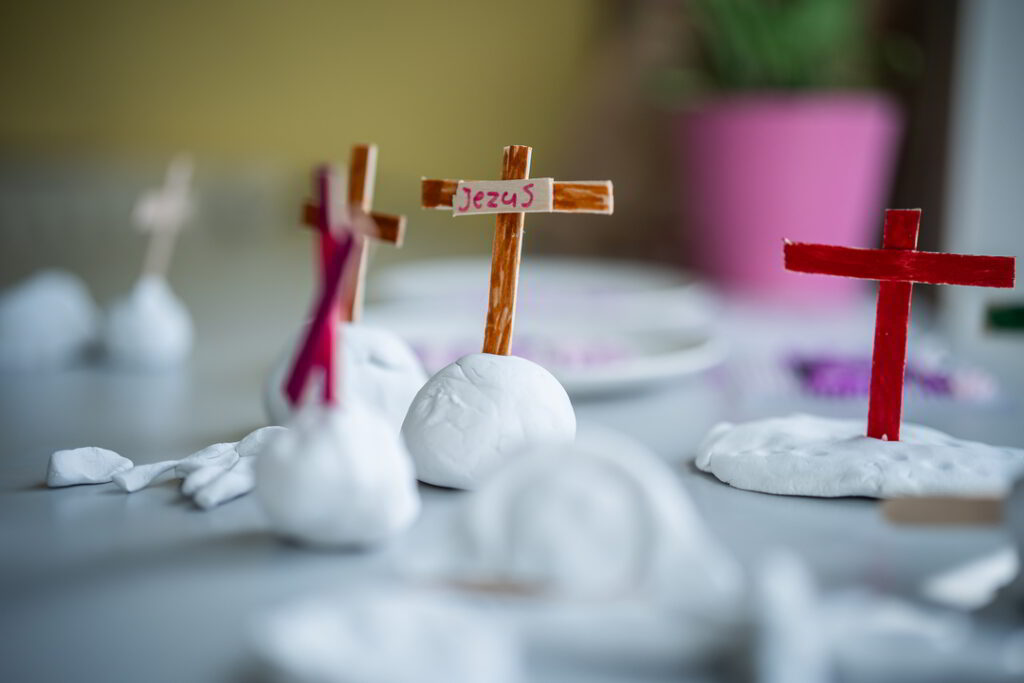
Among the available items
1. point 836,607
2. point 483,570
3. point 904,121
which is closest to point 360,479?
point 483,570

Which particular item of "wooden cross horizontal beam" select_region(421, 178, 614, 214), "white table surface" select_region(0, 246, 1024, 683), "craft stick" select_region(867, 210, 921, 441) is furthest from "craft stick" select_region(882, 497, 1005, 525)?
"wooden cross horizontal beam" select_region(421, 178, 614, 214)

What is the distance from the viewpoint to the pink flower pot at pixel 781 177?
1.65m

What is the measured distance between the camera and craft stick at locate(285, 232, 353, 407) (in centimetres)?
55

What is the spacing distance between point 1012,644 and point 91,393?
0.88m

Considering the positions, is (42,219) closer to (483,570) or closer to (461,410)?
(461,410)

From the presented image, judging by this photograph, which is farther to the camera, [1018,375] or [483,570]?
[1018,375]

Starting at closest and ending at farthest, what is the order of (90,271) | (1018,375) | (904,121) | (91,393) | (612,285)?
1. (91,393)
2. (1018,375)
3. (612,285)
4. (904,121)
5. (90,271)

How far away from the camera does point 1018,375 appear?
3.77ft

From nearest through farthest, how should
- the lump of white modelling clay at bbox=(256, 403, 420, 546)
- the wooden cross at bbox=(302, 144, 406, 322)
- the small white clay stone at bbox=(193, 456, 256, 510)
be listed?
the lump of white modelling clay at bbox=(256, 403, 420, 546), the small white clay stone at bbox=(193, 456, 256, 510), the wooden cross at bbox=(302, 144, 406, 322)

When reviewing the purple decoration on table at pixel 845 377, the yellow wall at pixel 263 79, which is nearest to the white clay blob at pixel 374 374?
the purple decoration on table at pixel 845 377

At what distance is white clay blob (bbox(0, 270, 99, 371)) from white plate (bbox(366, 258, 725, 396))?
356 mm

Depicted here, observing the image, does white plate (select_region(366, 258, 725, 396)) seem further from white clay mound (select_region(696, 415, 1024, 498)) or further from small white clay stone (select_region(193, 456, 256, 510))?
small white clay stone (select_region(193, 456, 256, 510))

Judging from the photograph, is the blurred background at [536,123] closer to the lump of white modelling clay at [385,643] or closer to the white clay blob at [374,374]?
the white clay blob at [374,374]

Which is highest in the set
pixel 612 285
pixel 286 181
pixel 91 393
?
pixel 286 181
